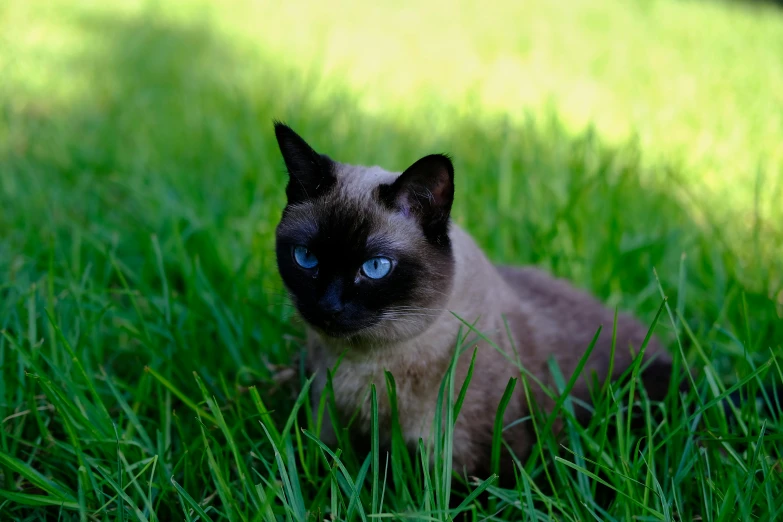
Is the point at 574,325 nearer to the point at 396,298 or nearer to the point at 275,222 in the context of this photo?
the point at 396,298

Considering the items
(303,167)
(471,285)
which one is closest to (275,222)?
(303,167)

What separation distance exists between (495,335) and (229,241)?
1.30 metres

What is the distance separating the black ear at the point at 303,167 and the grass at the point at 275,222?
385mm

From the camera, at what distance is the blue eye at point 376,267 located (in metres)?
1.57

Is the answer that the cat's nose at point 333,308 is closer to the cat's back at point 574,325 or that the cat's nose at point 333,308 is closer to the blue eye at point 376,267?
the blue eye at point 376,267

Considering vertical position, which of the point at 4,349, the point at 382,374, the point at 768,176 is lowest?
the point at 4,349

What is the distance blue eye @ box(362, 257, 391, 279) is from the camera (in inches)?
61.8

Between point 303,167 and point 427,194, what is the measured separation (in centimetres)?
32

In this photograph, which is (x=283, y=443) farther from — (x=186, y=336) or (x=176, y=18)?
(x=176, y=18)

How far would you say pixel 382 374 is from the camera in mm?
1680

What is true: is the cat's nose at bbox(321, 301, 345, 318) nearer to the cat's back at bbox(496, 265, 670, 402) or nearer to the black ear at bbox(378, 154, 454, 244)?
the black ear at bbox(378, 154, 454, 244)

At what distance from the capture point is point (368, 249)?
1557 millimetres

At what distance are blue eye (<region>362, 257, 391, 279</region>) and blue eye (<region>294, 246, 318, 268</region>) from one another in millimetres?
130

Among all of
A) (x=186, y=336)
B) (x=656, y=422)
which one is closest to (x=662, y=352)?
(x=656, y=422)
